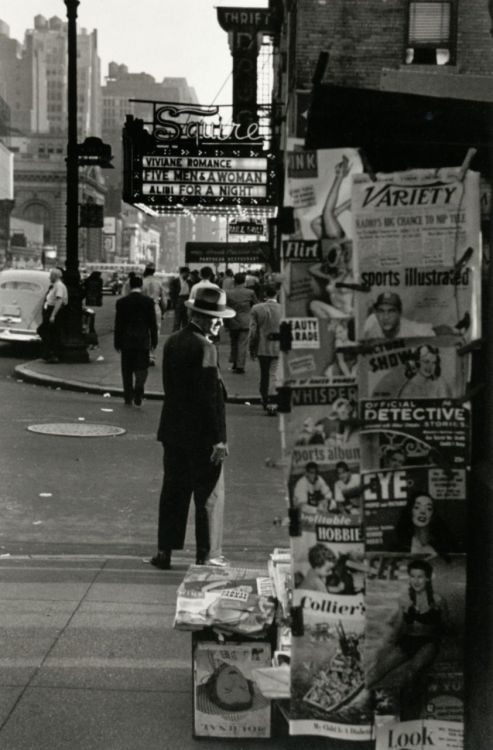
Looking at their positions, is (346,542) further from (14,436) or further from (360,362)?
(14,436)

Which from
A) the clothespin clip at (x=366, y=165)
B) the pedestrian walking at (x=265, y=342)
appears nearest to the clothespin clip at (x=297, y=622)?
the clothespin clip at (x=366, y=165)

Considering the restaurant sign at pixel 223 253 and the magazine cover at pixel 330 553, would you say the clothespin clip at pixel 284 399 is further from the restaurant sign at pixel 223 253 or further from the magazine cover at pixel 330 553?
the restaurant sign at pixel 223 253

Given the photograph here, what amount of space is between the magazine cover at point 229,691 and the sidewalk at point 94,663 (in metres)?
0.06

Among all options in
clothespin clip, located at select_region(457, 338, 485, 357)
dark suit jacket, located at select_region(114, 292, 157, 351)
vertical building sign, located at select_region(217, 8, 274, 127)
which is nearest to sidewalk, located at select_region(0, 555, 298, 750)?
clothespin clip, located at select_region(457, 338, 485, 357)

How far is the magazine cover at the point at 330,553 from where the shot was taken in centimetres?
397

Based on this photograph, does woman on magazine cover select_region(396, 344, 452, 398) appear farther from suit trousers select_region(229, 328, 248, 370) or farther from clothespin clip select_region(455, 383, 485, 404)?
suit trousers select_region(229, 328, 248, 370)

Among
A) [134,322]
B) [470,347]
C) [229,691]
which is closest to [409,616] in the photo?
[470,347]

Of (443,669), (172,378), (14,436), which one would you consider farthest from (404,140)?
(14,436)

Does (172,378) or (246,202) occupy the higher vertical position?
(246,202)

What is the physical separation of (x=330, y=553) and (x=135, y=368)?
1220cm

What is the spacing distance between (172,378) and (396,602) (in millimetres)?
3771

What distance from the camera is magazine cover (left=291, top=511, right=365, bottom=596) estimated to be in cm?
397

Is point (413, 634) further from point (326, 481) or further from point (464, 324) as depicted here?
point (464, 324)

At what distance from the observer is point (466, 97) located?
4043mm
